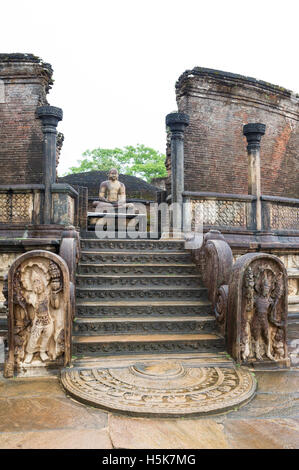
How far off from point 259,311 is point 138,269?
7.14 feet

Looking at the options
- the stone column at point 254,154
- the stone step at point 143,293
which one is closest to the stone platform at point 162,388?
the stone step at point 143,293

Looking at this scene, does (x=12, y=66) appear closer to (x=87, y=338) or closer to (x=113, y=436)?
(x=87, y=338)

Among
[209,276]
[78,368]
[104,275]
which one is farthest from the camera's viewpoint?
[104,275]

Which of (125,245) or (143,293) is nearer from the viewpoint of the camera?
(143,293)

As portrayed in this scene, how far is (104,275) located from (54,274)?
175cm

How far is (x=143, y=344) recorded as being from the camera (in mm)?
4133

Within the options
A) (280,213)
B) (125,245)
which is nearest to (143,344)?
(125,245)

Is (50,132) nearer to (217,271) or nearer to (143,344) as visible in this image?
(217,271)

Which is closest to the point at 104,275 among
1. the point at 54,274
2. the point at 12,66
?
the point at 54,274

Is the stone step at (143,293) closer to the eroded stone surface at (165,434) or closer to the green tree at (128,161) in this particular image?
the eroded stone surface at (165,434)

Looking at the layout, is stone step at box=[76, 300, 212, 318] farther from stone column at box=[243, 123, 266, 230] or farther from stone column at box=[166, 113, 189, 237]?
stone column at box=[243, 123, 266, 230]

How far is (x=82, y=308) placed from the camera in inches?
183

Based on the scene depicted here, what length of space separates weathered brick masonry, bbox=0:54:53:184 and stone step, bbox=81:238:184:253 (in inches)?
254

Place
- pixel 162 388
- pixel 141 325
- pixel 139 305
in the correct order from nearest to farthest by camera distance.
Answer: pixel 162 388 < pixel 141 325 < pixel 139 305
